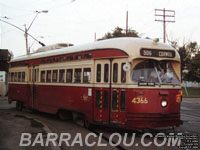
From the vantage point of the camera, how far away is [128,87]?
30.7ft

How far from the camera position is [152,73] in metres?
9.52

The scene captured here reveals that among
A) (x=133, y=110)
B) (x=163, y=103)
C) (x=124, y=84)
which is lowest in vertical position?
(x=133, y=110)

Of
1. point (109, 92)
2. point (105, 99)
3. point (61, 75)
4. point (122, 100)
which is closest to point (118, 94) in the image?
point (122, 100)

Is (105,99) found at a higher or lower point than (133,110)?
higher

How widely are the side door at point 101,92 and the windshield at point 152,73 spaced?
1070 millimetres

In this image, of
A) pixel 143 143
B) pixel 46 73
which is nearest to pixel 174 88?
pixel 143 143

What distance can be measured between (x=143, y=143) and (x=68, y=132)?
2.89 m

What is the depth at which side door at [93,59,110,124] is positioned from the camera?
9.98 m

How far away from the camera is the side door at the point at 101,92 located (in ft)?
32.7

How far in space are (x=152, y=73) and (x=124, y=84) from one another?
0.95m

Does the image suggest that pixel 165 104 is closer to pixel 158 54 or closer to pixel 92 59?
pixel 158 54

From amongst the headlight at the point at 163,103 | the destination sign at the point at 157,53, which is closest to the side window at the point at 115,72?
the destination sign at the point at 157,53

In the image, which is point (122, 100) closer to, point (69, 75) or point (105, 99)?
point (105, 99)

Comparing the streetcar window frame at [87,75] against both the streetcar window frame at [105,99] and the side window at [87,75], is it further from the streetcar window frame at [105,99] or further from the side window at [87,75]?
the streetcar window frame at [105,99]
